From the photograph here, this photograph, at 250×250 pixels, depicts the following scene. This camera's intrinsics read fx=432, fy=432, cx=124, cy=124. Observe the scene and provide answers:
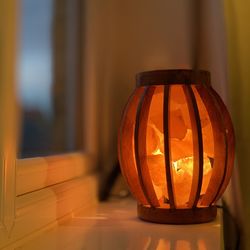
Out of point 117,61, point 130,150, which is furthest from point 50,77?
point 130,150

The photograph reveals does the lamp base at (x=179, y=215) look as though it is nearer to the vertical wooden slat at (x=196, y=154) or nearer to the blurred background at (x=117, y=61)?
the vertical wooden slat at (x=196, y=154)

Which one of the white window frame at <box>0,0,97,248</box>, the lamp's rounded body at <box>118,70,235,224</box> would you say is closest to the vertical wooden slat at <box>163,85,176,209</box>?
the lamp's rounded body at <box>118,70,235,224</box>

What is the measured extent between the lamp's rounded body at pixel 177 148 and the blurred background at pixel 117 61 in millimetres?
196

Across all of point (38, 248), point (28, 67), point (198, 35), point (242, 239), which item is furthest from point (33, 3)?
→ point (242, 239)

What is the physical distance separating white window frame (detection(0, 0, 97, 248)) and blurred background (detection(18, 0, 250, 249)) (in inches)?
5.2

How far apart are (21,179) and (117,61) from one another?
56 cm

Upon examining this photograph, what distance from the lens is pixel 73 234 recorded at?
0.73m

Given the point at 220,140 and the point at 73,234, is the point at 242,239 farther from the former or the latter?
the point at 73,234

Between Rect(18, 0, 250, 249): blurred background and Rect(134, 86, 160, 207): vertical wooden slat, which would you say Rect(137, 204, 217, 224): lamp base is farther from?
Rect(18, 0, 250, 249): blurred background

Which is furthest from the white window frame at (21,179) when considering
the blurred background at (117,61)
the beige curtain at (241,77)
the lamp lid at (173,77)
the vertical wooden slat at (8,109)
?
the beige curtain at (241,77)

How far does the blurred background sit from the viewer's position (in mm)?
984

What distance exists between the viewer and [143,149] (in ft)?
2.59

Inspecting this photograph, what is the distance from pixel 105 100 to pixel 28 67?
33cm

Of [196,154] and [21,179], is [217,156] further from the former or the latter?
[21,179]
